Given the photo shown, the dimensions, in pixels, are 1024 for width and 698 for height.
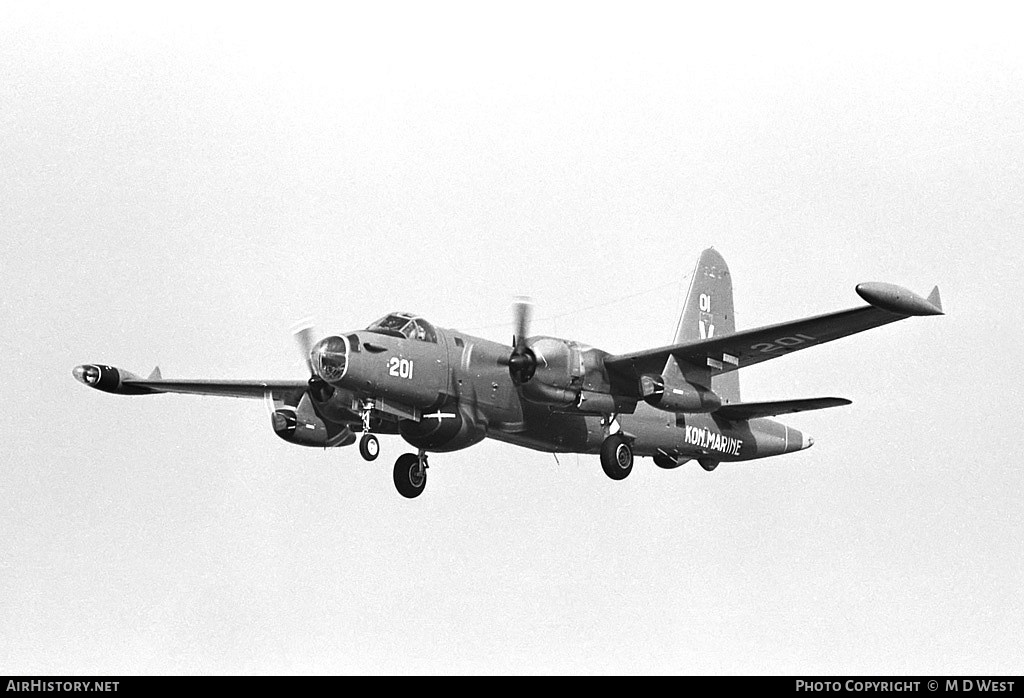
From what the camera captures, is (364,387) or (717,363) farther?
(717,363)

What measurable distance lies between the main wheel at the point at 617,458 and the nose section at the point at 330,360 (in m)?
6.36

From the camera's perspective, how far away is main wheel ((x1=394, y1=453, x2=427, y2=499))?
30.3 m

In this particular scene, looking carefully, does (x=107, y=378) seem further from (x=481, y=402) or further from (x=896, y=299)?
(x=896, y=299)

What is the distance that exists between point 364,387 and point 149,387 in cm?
842

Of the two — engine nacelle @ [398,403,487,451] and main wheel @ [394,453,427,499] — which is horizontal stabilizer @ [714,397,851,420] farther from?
main wheel @ [394,453,427,499]

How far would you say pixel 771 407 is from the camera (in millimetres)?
32719

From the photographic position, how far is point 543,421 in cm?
3122

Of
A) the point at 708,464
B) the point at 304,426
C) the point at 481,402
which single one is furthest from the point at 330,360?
the point at 708,464

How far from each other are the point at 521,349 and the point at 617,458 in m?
3.33

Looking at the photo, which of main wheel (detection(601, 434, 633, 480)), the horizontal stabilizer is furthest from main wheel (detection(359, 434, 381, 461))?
the horizontal stabilizer

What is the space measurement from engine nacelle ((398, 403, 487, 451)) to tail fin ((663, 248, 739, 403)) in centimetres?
727

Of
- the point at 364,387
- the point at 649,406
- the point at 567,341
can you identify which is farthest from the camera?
the point at 649,406
